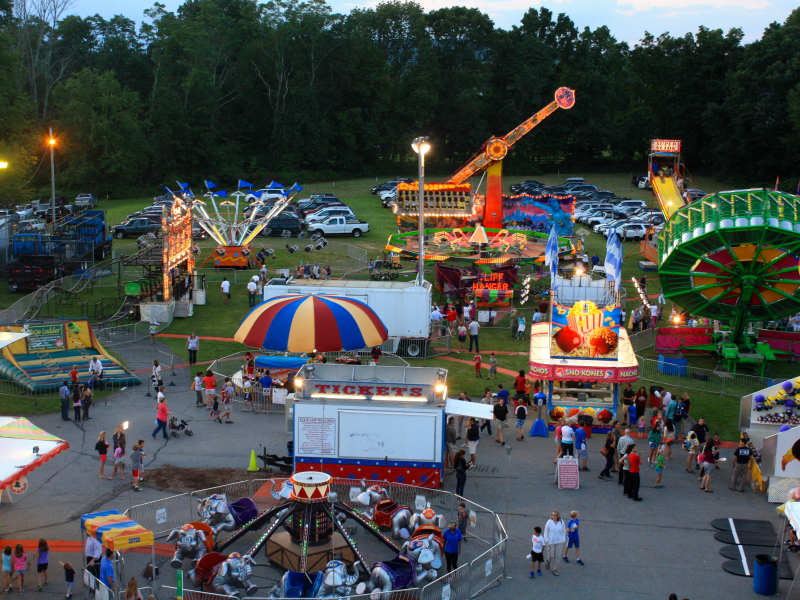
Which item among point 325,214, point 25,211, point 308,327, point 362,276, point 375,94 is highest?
point 375,94

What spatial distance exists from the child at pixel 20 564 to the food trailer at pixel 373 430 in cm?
603

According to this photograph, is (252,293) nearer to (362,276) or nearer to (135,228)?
(362,276)

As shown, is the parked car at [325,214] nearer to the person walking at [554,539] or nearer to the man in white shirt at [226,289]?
the man in white shirt at [226,289]

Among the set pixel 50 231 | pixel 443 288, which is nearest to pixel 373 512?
pixel 443 288

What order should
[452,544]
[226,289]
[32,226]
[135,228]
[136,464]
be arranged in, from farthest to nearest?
[135,228] → [32,226] → [226,289] → [136,464] → [452,544]

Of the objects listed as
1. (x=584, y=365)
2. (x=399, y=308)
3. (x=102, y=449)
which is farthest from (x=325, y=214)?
(x=102, y=449)

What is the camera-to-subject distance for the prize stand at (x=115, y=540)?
540 inches

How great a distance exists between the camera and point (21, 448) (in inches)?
659

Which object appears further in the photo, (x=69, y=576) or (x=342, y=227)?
(x=342, y=227)

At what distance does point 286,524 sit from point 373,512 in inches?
88.1

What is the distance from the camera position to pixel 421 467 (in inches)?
724

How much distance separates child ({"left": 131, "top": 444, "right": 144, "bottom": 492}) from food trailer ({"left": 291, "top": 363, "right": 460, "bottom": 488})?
3.47m

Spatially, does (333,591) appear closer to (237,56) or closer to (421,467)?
(421,467)

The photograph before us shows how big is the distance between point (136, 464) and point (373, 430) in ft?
17.5
